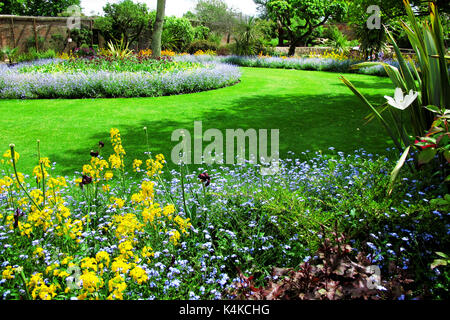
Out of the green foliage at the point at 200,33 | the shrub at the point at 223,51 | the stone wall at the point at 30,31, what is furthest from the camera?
the green foliage at the point at 200,33

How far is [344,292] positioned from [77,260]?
1717 millimetres

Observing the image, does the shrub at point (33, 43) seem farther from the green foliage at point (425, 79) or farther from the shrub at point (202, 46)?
the green foliage at point (425, 79)

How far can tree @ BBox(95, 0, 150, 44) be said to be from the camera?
24.6 m

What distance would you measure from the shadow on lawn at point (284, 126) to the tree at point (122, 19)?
18.7 m

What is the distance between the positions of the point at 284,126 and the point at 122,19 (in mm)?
22175

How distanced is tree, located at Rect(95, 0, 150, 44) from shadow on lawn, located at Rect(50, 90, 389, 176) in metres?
18.7

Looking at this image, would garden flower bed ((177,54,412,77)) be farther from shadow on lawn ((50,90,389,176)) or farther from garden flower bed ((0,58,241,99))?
shadow on lawn ((50,90,389,176))

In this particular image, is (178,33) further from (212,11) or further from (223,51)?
(212,11)

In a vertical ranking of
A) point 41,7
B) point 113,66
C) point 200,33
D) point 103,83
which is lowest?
point 103,83

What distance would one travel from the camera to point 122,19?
25203 millimetres

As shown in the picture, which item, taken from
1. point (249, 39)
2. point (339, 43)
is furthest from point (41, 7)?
point (339, 43)

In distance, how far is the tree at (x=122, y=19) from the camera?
80.8 feet

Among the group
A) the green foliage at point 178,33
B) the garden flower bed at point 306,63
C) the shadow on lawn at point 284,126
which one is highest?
the green foliage at point 178,33

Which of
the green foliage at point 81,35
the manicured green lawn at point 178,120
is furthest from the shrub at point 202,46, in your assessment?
the manicured green lawn at point 178,120
